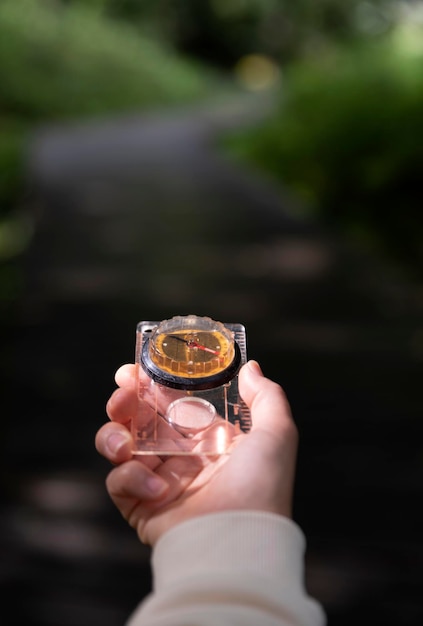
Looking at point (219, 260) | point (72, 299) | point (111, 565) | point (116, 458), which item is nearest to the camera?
point (116, 458)

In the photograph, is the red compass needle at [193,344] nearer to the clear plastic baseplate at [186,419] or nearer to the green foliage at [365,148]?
the clear plastic baseplate at [186,419]

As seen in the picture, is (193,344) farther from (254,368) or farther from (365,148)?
(365,148)

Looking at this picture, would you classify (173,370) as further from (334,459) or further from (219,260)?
(219,260)

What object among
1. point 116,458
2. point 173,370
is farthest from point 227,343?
point 116,458

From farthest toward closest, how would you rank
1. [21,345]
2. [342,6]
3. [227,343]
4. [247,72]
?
[247,72]
[342,6]
[21,345]
[227,343]

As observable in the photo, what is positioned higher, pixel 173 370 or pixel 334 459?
pixel 173 370

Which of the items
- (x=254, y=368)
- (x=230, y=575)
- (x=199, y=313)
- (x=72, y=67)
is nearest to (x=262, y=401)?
(x=254, y=368)

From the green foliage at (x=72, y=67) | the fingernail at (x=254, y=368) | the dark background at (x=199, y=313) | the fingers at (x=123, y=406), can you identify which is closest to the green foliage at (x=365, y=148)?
the dark background at (x=199, y=313)

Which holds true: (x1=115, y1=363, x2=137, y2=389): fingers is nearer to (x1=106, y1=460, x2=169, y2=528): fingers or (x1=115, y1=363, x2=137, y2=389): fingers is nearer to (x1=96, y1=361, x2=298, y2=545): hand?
(x1=96, y1=361, x2=298, y2=545): hand
